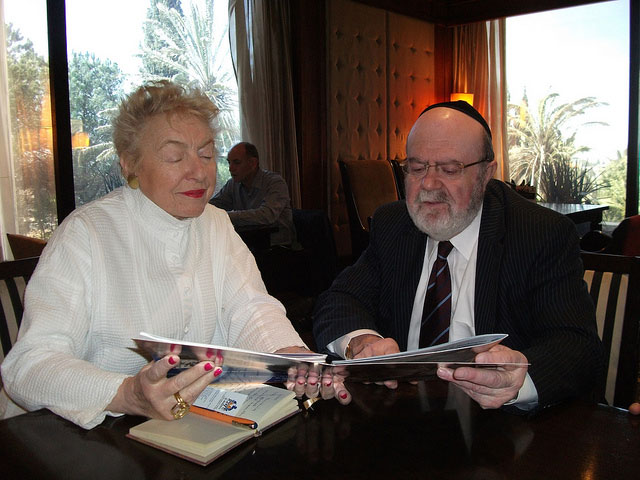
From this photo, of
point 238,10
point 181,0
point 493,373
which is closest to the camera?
point 493,373

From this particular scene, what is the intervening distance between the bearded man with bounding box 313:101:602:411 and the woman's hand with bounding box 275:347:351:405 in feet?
0.93

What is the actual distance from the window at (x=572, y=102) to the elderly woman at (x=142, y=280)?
22.0 ft

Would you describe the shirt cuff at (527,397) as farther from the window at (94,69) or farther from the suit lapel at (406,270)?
the window at (94,69)

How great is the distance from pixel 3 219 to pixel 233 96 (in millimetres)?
2492

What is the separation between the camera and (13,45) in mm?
4324

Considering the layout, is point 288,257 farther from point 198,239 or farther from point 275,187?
point 198,239

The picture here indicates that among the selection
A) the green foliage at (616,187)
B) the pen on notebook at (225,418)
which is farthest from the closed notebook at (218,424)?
the green foliage at (616,187)

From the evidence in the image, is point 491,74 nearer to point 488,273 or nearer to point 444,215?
point 444,215

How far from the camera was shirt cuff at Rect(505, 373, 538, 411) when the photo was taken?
1.28 metres

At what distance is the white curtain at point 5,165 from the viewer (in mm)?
4250

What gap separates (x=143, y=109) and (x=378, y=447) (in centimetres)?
112

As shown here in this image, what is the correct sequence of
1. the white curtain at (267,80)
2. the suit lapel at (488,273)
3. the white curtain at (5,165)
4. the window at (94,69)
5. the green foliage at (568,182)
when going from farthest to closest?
the green foliage at (568,182) → the white curtain at (267,80) → the window at (94,69) → the white curtain at (5,165) → the suit lapel at (488,273)

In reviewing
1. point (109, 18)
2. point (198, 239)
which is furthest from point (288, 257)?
point (198, 239)

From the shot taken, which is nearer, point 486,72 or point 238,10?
point 238,10
